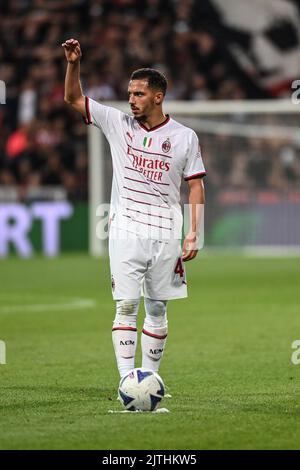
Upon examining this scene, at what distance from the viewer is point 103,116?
8.10 meters

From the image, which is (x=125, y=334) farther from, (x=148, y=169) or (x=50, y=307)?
(x=50, y=307)

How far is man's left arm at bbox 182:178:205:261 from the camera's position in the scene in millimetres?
7766

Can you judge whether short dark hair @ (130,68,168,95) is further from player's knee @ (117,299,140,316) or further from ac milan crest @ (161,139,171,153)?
player's knee @ (117,299,140,316)

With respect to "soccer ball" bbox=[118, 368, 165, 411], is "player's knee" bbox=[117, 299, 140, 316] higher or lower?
higher

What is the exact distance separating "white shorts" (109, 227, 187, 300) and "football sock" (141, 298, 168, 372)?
140 millimetres

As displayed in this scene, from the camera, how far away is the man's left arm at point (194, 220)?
25.5 ft

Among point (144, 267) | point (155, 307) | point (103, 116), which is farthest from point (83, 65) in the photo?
point (144, 267)

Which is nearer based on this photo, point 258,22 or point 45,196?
point 45,196

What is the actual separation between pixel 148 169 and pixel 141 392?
5.04 ft

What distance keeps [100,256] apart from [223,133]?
3386 millimetres

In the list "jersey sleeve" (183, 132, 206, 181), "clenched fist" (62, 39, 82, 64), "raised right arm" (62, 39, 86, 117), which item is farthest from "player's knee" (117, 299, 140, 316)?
"clenched fist" (62, 39, 82, 64)
